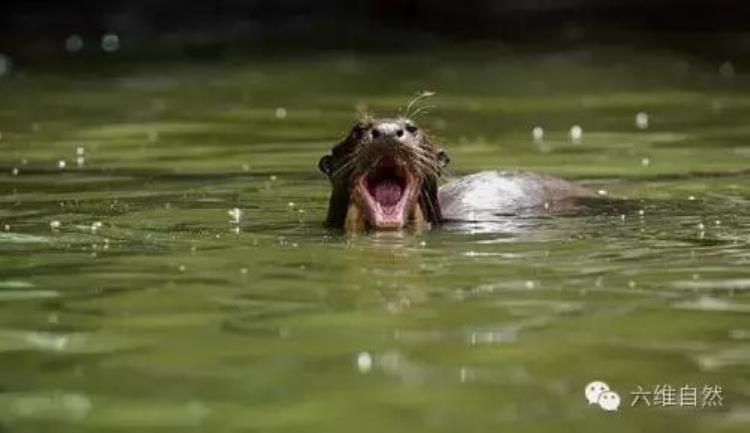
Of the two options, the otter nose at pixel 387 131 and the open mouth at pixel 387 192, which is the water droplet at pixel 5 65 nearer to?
the open mouth at pixel 387 192

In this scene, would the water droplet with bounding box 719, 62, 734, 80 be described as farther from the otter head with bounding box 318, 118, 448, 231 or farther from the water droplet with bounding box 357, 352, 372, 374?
the water droplet with bounding box 357, 352, 372, 374

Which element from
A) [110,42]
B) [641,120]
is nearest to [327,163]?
[641,120]

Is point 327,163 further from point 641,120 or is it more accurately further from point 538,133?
point 641,120

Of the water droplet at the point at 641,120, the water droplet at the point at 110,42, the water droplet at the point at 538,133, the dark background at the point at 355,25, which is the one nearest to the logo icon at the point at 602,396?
the water droplet at the point at 538,133

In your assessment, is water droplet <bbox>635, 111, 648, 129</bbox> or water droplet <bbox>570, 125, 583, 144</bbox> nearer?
water droplet <bbox>570, 125, 583, 144</bbox>

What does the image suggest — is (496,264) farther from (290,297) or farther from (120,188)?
(120,188)

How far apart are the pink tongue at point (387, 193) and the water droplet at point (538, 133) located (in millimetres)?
5303

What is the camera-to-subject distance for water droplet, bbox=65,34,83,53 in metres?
26.2

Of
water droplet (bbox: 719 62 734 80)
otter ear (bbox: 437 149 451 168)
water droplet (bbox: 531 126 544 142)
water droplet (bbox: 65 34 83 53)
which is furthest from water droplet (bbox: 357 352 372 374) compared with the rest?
water droplet (bbox: 65 34 83 53)

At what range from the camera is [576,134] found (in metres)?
14.3

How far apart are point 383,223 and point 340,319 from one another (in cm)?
218

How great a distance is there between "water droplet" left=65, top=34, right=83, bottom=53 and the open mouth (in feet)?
57.1

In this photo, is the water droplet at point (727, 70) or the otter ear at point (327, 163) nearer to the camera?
the otter ear at point (327, 163)

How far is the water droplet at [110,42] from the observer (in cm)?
2606
